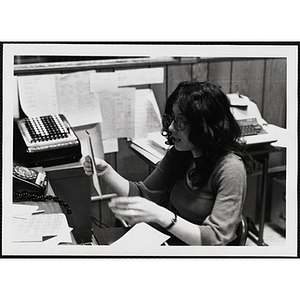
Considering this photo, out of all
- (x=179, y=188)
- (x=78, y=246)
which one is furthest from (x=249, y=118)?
(x=78, y=246)

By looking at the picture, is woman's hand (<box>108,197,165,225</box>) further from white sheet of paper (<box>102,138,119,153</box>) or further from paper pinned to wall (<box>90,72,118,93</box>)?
paper pinned to wall (<box>90,72,118,93</box>)

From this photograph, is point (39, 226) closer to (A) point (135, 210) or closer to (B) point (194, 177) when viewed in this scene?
(A) point (135, 210)

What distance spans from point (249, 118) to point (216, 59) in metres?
0.19

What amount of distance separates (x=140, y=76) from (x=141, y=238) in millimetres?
465

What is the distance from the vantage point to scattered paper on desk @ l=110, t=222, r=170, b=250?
1.32 m

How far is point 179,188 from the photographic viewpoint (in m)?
1.29

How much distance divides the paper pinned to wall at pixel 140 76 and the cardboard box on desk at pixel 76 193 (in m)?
0.28

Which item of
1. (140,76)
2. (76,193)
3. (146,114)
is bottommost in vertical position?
(76,193)

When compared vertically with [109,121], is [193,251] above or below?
below

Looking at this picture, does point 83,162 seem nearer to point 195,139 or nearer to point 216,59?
point 195,139

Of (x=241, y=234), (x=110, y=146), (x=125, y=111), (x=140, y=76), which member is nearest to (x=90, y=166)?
(x=110, y=146)

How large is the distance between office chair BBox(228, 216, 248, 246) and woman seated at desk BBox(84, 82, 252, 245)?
12 mm

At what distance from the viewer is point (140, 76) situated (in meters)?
1.34

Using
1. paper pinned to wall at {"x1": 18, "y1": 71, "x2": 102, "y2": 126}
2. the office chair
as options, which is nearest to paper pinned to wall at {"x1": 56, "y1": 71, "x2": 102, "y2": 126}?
paper pinned to wall at {"x1": 18, "y1": 71, "x2": 102, "y2": 126}
